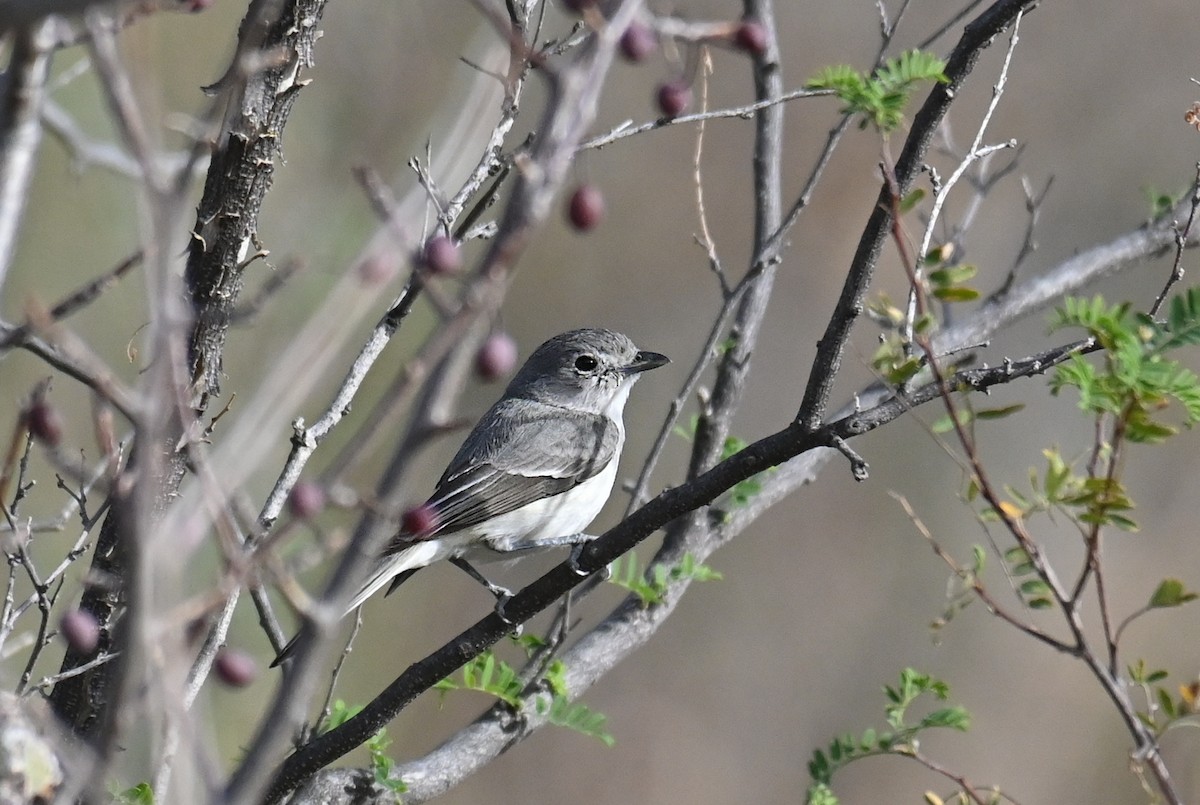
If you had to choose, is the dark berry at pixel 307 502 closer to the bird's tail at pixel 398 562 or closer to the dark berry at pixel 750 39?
the dark berry at pixel 750 39

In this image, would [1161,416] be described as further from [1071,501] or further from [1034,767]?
[1071,501]

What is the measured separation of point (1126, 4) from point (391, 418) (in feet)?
30.2

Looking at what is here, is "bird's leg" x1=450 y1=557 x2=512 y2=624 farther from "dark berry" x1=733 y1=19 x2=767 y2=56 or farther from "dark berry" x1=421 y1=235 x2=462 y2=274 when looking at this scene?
"dark berry" x1=421 y1=235 x2=462 y2=274

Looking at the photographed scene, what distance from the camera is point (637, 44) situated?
6.04 ft

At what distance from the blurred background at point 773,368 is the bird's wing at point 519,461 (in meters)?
2.24

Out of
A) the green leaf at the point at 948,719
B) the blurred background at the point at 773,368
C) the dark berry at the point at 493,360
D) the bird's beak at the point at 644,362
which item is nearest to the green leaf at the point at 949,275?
the green leaf at the point at 948,719

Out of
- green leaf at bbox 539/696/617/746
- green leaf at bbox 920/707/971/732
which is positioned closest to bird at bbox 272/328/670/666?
green leaf at bbox 539/696/617/746

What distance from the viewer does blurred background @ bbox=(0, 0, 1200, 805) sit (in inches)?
318

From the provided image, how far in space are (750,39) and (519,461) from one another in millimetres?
3566

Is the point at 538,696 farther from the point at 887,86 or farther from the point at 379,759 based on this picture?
the point at 887,86

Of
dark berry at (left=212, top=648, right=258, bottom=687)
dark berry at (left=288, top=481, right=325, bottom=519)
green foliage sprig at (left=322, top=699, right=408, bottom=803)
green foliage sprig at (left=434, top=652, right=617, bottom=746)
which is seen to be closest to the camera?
dark berry at (left=288, top=481, right=325, bottom=519)

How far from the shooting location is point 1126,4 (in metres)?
8.96

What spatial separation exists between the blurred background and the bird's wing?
2.24m

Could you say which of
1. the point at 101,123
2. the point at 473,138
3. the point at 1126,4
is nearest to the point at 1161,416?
the point at 1126,4
